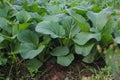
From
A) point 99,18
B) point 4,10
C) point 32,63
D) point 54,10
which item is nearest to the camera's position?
point 32,63

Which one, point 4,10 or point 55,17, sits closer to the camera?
point 55,17

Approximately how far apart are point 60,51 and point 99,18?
493mm

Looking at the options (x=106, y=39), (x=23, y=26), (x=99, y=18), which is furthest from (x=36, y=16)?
(x=106, y=39)

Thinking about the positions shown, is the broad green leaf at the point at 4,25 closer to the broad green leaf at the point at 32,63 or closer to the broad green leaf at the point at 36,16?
the broad green leaf at the point at 36,16

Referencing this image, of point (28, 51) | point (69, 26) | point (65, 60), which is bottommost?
point (65, 60)

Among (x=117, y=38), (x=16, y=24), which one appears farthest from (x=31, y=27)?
(x=117, y=38)

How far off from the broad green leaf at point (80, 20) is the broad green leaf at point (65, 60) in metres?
0.28

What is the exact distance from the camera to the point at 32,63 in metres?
2.90

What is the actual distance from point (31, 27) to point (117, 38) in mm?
831

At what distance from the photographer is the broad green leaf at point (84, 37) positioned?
2776 millimetres

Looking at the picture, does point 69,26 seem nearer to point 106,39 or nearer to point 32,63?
point 106,39

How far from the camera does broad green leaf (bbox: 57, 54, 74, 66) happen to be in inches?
111

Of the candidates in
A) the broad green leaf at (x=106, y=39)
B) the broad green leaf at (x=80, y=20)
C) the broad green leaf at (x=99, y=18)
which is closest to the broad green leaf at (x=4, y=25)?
the broad green leaf at (x=80, y=20)

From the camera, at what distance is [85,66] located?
293 cm
